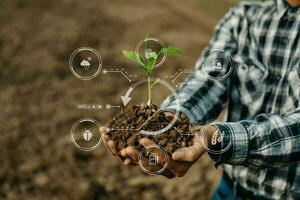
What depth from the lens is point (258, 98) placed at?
81.4 inches

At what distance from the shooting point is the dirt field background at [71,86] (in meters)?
3.56

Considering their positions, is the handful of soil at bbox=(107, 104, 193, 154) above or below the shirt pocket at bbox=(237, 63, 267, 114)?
below

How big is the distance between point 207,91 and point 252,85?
174 mm

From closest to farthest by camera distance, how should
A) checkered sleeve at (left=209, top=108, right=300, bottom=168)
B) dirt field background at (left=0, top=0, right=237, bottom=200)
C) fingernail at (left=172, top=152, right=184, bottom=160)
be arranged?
fingernail at (left=172, top=152, right=184, bottom=160)
checkered sleeve at (left=209, top=108, right=300, bottom=168)
dirt field background at (left=0, top=0, right=237, bottom=200)

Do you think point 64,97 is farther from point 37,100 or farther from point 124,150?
point 124,150

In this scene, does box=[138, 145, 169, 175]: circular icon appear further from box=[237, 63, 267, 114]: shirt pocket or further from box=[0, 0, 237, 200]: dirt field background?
box=[0, 0, 237, 200]: dirt field background

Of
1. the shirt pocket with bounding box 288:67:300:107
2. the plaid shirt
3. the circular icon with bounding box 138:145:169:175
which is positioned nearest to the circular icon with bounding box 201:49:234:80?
the plaid shirt

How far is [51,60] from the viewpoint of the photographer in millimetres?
5246

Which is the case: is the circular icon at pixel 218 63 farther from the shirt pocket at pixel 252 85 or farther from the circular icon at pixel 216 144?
the circular icon at pixel 216 144

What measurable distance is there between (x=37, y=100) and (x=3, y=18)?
2.18 meters

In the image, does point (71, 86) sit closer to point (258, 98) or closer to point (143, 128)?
point (258, 98)

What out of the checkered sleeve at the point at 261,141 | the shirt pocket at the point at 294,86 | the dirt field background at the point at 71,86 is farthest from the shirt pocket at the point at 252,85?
the dirt field background at the point at 71,86

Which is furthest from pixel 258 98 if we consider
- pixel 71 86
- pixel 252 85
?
pixel 71 86

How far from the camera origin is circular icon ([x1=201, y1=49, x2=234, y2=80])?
80.0 inches
